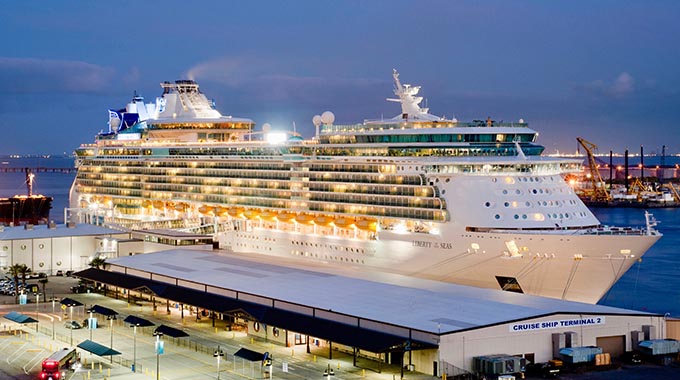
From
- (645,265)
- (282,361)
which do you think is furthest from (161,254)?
(645,265)

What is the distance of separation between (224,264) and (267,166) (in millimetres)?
9256

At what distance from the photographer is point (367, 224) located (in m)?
52.5

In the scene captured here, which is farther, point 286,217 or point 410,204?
point 286,217

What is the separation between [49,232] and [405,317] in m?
36.2

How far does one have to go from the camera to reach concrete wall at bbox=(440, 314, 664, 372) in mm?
35594

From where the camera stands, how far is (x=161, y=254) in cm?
5991

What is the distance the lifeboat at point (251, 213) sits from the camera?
62441 millimetres

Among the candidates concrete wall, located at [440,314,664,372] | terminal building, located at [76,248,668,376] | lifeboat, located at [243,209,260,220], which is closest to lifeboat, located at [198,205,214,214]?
lifeboat, located at [243,209,260,220]

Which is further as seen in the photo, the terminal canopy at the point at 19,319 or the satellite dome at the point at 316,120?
the satellite dome at the point at 316,120

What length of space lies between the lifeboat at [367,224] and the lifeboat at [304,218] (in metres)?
5.01


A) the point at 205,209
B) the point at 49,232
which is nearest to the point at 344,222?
the point at 205,209

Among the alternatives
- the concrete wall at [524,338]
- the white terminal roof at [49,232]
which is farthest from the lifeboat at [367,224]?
the white terminal roof at [49,232]

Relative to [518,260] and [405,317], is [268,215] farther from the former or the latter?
[405,317]

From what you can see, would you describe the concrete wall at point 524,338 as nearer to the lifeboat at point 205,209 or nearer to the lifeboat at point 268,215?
the lifeboat at point 268,215
